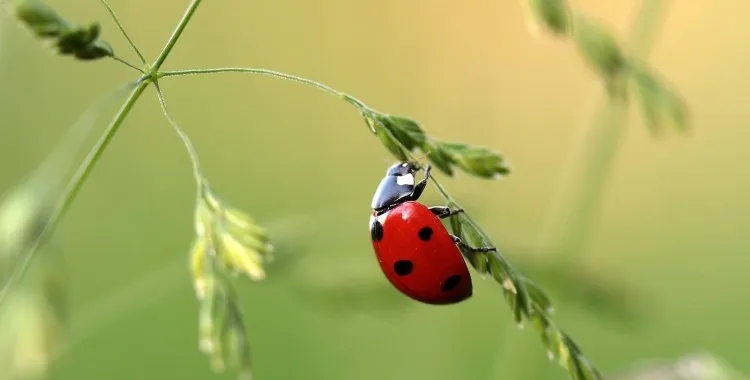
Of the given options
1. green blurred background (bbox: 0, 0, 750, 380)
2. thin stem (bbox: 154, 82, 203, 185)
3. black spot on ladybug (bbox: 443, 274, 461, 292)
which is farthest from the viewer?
green blurred background (bbox: 0, 0, 750, 380)

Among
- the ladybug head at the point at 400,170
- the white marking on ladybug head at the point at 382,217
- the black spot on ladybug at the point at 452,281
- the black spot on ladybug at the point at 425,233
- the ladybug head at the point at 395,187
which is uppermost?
the ladybug head at the point at 400,170

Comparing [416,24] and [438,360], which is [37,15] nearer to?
[438,360]

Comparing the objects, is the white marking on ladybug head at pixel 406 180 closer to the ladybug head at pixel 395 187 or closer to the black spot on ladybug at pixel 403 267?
the ladybug head at pixel 395 187

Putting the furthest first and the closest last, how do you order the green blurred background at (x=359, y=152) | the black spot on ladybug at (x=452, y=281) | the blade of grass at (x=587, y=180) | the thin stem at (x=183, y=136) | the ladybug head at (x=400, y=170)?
the green blurred background at (x=359, y=152)
the blade of grass at (x=587, y=180)
the ladybug head at (x=400, y=170)
the black spot on ladybug at (x=452, y=281)
the thin stem at (x=183, y=136)

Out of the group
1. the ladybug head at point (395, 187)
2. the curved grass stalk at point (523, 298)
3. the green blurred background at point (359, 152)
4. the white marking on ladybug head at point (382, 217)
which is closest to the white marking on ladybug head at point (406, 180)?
the ladybug head at point (395, 187)

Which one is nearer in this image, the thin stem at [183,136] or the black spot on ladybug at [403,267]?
the thin stem at [183,136]

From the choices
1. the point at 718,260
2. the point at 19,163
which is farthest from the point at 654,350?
the point at 19,163

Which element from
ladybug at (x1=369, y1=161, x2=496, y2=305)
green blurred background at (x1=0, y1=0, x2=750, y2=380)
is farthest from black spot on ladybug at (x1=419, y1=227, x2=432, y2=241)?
green blurred background at (x1=0, y1=0, x2=750, y2=380)

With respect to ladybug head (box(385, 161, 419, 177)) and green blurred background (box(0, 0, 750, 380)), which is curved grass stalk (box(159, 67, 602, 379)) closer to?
ladybug head (box(385, 161, 419, 177))
